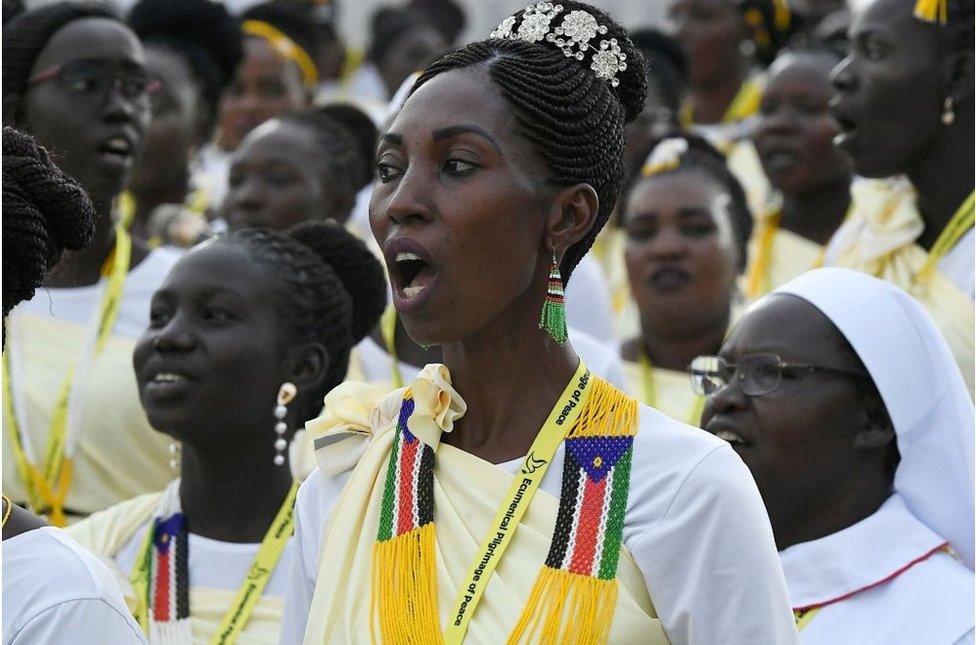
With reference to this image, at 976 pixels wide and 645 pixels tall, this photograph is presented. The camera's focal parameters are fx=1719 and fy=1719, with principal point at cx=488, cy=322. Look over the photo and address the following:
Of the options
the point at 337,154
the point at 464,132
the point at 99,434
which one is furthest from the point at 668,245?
the point at 464,132

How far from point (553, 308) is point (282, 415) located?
1.72 m

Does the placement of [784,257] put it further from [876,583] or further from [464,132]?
[464,132]

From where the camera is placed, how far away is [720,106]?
1028cm

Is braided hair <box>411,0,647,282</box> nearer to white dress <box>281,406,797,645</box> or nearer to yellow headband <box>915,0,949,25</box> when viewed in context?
white dress <box>281,406,797,645</box>

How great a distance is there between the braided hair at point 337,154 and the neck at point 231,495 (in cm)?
241

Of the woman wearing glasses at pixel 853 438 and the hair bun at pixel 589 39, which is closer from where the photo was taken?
the hair bun at pixel 589 39

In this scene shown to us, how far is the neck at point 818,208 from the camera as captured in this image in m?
7.85

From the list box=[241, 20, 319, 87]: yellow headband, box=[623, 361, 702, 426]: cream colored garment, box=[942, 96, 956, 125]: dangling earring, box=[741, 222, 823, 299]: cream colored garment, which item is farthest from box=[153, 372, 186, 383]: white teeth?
box=[241, 20, 319, 87]: yellow headband

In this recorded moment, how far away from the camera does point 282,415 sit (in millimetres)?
4695

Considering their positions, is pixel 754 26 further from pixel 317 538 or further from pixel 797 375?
pixel 317 538

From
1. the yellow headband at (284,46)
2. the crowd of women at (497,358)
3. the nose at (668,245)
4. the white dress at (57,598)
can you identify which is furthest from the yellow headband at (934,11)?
the yellow headband at (284,46)

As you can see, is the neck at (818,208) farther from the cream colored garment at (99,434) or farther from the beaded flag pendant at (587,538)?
the beaded flag pendant at (587,538)

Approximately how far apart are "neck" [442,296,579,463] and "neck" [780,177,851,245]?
490 centimetres

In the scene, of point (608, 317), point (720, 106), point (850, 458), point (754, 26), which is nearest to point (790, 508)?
point (850, 458)
